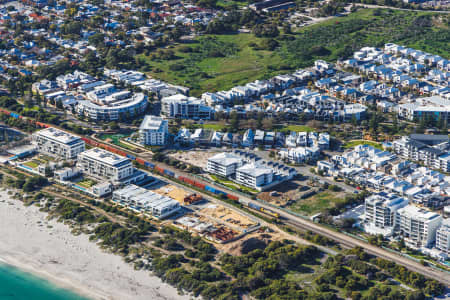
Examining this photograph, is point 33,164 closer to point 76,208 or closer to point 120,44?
point 76,208

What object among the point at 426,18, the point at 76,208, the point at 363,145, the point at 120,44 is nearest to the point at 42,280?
the point at 76,208

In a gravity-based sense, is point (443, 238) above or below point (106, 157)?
below

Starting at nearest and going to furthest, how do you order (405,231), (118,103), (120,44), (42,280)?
(42,280) → (405,231) → (118,103) → (120,44)

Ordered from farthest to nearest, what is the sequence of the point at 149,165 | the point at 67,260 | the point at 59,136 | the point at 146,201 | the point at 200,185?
1. the point at 59,136
2. the point at 149,165
3. the point at 200,185
4. the point at 146,201
5. the point at 67,260

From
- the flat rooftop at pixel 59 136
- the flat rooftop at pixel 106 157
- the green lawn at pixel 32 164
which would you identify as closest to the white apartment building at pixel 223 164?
the flat rooftop at pixel 106 157

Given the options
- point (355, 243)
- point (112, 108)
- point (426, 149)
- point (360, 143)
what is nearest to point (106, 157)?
point (112, 108)

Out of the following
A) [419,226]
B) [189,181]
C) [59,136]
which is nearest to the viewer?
[419,226]

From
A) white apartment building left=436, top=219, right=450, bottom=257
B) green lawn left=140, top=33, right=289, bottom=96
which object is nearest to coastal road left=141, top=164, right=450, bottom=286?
white apartment building left=436, top=219, right=450, bottom=257

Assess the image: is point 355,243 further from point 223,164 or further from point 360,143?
point 360,143
